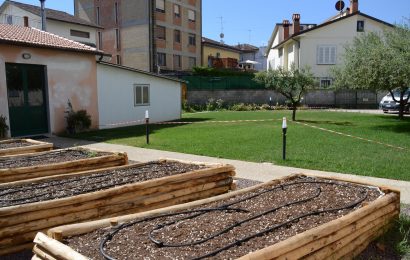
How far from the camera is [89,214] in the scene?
483 centimetres

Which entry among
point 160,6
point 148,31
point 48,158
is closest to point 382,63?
point 48,158

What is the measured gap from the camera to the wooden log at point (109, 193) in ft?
14.0

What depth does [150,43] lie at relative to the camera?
41156mm

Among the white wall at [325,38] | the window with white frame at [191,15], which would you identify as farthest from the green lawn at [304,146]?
the window with white frame at [191,15]

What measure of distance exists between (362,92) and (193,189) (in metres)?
32.5

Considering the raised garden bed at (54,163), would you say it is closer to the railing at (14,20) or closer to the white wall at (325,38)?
the railing at (14,20)

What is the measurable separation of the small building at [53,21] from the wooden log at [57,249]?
33933 mm

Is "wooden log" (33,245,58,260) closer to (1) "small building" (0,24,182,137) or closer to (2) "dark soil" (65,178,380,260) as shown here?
(2) "dark soil" (65,178,380,260)

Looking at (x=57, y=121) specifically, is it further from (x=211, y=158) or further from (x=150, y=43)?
(x=150, y=43)

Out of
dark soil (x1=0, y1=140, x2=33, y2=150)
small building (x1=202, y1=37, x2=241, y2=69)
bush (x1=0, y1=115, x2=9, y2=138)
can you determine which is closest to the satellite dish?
small building (x1=202, y1=37, x2=241, y2=69)

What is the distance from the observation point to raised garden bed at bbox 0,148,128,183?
6.49 m

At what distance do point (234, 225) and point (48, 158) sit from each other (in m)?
5.14

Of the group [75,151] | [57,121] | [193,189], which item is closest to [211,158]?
[75,151]

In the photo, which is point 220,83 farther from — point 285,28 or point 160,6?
point 285,28
